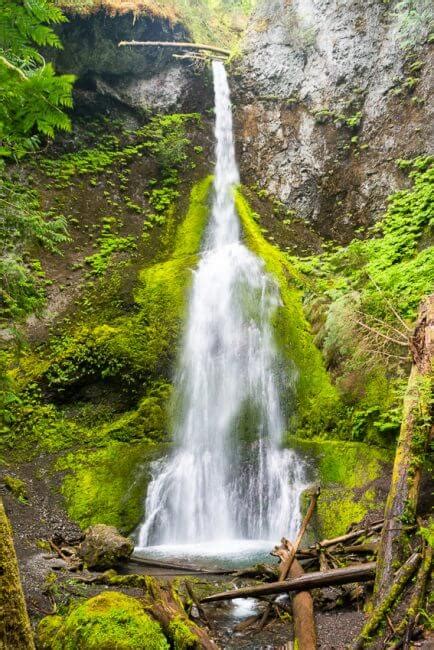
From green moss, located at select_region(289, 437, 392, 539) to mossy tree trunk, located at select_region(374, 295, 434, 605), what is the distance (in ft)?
9.06

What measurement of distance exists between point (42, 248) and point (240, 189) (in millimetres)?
6843

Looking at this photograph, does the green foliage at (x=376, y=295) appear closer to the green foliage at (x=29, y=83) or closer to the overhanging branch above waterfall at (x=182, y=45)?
the green foliage at (x=29, y=83)

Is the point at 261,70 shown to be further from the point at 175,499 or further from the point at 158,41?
the point at 175,499

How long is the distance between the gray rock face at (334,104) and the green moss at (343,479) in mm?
7976

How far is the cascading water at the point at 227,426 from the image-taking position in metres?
7.71

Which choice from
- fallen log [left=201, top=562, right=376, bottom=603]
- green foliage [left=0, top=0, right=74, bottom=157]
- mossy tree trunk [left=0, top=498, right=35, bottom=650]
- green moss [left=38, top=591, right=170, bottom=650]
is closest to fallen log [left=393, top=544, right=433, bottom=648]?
fallen log [left=201, top=562, right=376, bottom=603]

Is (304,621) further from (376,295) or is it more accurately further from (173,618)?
(376,295)

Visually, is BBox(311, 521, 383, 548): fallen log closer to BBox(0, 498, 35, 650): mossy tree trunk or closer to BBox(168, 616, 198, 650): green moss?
BBox(168, 616, 198, 650): green moss

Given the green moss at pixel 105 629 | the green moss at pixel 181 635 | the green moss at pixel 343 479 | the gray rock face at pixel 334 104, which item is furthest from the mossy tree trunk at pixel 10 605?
the gray rock face at pixel 334 104

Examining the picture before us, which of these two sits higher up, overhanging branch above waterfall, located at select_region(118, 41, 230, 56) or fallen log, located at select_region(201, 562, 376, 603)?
overhanging branch above waterfall, located at select_region(118, 41, 230, 56)

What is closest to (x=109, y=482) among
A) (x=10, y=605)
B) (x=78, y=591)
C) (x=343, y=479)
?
(x=78, y=591)

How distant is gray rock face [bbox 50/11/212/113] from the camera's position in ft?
50.5

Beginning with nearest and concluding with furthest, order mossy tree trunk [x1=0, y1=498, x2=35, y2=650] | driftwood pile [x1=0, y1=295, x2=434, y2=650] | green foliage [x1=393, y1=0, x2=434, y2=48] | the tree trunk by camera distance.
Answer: mossy tree trunk [x1=0, y1=498, x2=35, y2=650] → driftwood pile [x1=0, y1=295, x2=434, y2=650] → the tree trunk → green foliage [x1=393, y1=0, x2=434, y2=48]

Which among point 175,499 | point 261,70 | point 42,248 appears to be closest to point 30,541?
point 175,499
